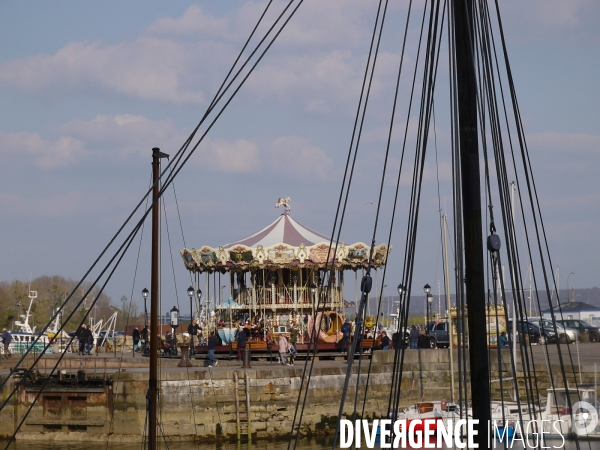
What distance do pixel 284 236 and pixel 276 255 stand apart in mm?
2573

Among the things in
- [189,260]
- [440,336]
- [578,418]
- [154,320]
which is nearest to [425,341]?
[440,336]

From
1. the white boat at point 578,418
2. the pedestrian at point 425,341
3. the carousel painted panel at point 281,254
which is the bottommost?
the white boat at point 578,418

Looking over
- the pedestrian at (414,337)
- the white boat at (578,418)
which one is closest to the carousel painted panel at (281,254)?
the pedestrian at (414,337)

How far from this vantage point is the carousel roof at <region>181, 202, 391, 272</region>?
33500 millimetres

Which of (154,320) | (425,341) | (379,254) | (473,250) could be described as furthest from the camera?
(379,254)

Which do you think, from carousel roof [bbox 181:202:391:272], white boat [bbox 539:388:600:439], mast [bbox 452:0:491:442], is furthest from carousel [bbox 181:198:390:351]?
mast [bbox 452:0:491:442]

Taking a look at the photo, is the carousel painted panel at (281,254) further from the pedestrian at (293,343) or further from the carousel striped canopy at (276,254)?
the pedestrian at (293,343)

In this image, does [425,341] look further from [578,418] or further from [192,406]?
[578,418]

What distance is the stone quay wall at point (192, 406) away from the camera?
2370 cm

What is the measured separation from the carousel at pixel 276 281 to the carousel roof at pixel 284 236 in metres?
0.04

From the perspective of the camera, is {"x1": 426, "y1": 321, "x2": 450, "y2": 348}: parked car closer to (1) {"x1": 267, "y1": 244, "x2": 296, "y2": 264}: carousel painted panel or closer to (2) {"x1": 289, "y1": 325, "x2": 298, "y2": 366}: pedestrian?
(2) {"x1": 289, "y1": 325, "x2": 298, "y2": 366}: pedestrian

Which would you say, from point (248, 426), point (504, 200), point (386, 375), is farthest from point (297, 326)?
point (504, 200)

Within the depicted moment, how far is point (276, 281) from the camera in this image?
116ft

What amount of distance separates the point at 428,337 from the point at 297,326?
4740mm
